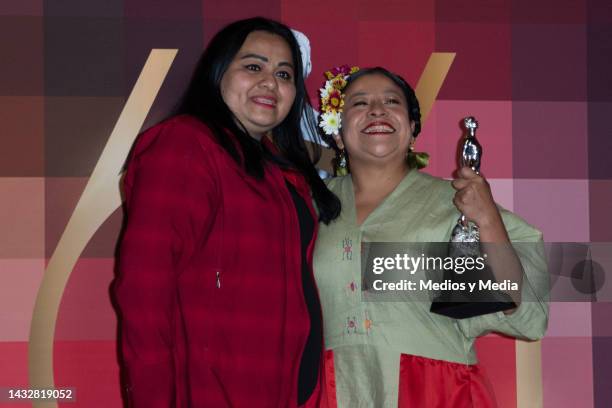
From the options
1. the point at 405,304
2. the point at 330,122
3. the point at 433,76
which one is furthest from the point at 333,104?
the point at 405,304

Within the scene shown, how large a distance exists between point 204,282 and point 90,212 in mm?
933

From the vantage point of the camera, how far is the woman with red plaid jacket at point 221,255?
1259 millimetres

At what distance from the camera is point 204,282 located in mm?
1343

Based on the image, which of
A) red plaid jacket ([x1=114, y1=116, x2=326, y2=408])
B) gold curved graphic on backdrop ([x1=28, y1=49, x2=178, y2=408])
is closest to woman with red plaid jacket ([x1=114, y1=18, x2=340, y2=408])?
red plaid jacket ([x1=114, y1=116, x2=326, y2=408])

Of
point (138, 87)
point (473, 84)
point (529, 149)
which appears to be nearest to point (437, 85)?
point (473, 84)

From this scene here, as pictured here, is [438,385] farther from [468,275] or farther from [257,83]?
[257,83]

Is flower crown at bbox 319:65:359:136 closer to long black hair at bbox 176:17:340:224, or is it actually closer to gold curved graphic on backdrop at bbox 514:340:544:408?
long black hair at bbox 176:17:340:224

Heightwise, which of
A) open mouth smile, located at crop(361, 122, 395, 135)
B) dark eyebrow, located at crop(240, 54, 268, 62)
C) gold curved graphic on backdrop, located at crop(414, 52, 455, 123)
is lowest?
open mouth smile, located at crop(361, 122, 395, 135)

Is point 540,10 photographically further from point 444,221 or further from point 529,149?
point 444,221

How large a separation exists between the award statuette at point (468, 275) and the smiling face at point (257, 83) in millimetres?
488

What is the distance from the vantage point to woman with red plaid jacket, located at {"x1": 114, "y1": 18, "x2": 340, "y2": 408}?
1.26 m

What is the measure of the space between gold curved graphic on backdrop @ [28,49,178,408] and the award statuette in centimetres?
112

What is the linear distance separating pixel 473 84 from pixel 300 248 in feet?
3.49

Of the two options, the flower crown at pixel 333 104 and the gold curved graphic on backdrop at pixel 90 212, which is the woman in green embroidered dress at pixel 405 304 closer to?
the flower crown at pixel 333 104
